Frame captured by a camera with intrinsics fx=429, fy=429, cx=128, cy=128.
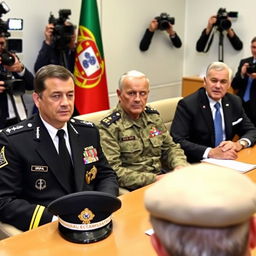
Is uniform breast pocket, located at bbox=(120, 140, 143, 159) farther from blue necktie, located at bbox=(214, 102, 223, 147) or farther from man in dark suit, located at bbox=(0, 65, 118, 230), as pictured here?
blue necktie, located at bbox=(214, 102, 223, 147)

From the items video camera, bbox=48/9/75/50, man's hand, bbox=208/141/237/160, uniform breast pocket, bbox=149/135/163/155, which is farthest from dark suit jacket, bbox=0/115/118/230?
video camera, bbox=48/9/75/50

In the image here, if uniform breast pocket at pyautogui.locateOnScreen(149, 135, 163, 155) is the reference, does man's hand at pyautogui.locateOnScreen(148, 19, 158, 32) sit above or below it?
above

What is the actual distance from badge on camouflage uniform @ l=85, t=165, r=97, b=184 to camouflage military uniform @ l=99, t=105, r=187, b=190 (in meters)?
0.31

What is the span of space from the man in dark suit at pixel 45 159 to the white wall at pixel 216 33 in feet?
12.6

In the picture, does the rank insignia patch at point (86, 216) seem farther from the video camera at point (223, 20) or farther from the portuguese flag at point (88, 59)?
the video camera at point (223, 20)

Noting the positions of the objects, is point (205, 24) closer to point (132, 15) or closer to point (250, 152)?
point (132, 15)

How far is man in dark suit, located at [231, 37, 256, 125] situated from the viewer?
4.51 meters

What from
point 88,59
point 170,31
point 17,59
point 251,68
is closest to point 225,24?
point 170,31

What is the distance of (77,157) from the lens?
81.7 inches

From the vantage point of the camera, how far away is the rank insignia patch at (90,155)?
7.02 ft

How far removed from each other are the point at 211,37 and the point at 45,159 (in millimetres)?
4279

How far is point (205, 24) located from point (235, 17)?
0.48m

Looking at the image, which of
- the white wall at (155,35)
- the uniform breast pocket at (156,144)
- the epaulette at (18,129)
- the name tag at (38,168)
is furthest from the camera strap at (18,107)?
the name tag at (38,168)

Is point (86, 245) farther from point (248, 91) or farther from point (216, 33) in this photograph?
point (216, 33)
